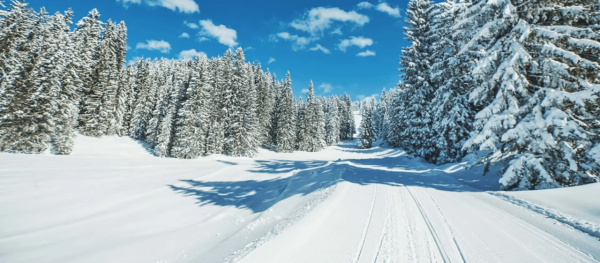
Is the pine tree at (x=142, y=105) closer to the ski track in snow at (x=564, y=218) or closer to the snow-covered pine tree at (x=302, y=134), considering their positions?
the snow-covered pine tree at (x=302, y=134)

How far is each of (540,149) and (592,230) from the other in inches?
181

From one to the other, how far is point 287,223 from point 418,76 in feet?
71.7

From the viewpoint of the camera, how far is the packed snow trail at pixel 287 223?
13.5 feet

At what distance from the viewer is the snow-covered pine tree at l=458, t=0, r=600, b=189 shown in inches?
312

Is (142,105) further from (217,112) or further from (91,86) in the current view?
(217,112)

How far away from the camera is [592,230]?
454 cm

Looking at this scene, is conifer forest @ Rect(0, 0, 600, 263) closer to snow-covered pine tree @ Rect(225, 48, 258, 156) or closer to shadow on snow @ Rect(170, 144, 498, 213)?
shadow on snow @ Rect(170, 144, 498, 213)

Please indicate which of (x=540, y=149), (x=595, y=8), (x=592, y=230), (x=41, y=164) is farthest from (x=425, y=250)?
(x=41, y=164)

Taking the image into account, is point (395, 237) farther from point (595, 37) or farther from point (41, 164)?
point (41, 164)

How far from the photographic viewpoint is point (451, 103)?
1903 centimetres

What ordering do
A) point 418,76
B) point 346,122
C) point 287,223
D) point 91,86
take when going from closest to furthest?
point 287,223
point 418,76
point 91,86
point 346,122

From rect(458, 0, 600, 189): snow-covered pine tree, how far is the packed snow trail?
1785 millimetres

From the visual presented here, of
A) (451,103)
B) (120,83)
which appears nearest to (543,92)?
(451,103)

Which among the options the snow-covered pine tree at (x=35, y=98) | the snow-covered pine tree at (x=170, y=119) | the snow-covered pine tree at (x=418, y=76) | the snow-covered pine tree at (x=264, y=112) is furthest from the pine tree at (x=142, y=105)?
the snow-covered pine tree at (x=418, y=76)
